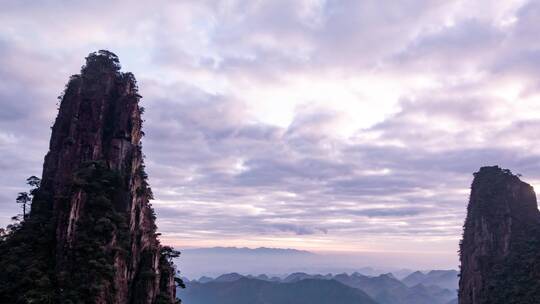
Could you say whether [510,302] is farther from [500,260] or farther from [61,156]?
[61,156]

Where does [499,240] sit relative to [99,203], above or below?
above

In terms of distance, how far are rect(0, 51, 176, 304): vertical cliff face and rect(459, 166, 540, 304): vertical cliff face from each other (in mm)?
87240

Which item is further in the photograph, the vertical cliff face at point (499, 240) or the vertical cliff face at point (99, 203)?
the vertical cliff face at point (499, 240)

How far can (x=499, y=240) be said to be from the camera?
14550cm

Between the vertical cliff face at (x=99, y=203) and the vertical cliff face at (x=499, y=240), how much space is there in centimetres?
8724

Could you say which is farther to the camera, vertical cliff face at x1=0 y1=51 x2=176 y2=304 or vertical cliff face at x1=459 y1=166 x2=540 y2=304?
vertical cliff face at x1=459 y1=166 x2=540 y2=304

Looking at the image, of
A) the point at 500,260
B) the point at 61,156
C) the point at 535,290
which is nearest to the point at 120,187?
the point at 61,156

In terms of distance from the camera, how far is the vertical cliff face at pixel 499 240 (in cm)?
13125

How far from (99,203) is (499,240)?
373ft

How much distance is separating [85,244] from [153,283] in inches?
720

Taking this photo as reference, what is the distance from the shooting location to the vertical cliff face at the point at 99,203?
257ft

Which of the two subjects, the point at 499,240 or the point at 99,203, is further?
the point at 499,240

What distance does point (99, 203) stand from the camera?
280ft

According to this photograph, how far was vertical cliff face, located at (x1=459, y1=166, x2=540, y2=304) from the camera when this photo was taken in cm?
13125
